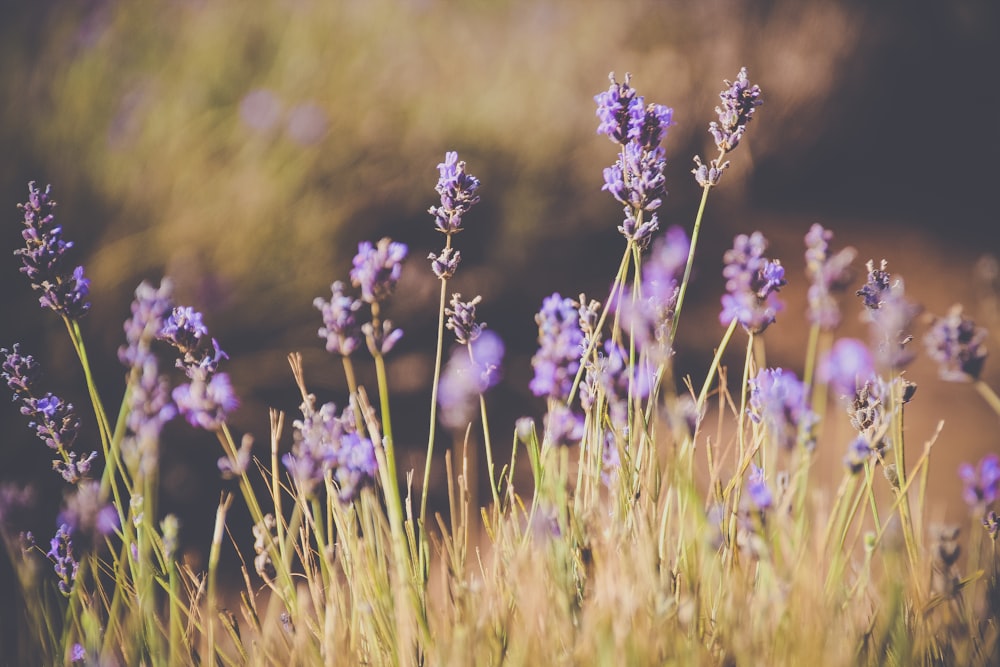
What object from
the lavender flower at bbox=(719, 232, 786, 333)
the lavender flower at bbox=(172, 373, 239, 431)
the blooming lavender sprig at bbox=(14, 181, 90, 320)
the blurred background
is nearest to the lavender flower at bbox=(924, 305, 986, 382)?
the lavender flower at bbox=(719, 232, 786, 333)

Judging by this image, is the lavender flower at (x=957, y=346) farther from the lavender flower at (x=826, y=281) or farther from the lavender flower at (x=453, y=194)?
the lavender flower at (x=453, y=194)

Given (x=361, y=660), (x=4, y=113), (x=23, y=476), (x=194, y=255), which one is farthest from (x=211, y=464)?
(x=361, y=660)

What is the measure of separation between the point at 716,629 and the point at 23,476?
237cm

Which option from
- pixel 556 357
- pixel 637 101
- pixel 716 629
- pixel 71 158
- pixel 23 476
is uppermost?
pixel 71 158

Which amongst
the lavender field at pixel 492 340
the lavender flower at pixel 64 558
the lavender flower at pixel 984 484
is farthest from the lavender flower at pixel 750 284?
the lavender flower at pixel 64 558

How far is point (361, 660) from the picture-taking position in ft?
3.93

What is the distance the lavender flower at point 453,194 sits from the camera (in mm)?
1277

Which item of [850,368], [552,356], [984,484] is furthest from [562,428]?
[984,484]

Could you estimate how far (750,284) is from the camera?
111cm

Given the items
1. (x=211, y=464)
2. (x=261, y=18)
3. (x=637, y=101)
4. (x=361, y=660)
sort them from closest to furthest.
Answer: (x=361, y=660) < (x=637, y=101) < (x=211, y=464) < (x=261, y=18)

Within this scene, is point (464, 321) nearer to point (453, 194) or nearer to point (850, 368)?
point (453, 194)

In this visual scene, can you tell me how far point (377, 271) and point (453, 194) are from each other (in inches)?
13.1

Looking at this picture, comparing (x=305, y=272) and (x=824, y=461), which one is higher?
(x=305, y=272)

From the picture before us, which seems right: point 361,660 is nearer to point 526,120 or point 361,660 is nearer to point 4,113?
point 4,113
